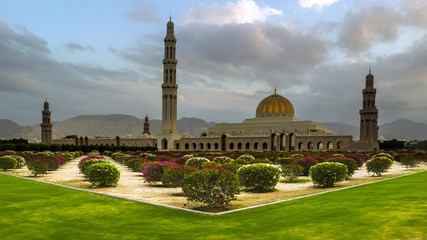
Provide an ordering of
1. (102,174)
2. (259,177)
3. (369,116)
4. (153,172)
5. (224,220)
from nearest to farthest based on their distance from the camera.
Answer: (224,220), (259,177), (102,174), (153,172), (369,116)

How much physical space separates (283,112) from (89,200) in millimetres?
84603

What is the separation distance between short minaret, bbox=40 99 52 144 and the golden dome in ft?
198

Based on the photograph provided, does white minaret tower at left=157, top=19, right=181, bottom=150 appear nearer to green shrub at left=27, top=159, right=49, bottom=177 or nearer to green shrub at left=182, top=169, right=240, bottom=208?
green shrub at left=27, top=159, right=49, bottom=177

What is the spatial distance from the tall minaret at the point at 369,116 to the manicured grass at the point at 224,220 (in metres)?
71.4

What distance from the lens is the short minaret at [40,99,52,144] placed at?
319 feet

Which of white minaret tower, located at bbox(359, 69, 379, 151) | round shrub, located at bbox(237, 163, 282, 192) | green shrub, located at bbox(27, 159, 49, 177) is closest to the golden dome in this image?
white minaret tower, located at bbox(359, 69, 379, 151)

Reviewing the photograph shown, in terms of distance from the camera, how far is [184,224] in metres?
8.36

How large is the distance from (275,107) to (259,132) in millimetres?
10197

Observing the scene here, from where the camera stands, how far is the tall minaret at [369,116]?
252 feet

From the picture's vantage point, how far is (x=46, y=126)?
9762 centimetres

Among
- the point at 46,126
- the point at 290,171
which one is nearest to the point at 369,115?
the point at 290,171

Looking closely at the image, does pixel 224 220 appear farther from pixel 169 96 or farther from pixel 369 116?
pixel 169 96

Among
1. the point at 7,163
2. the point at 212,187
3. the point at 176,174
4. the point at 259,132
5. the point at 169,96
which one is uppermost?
the point at 169,96

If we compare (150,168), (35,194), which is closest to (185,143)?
(150,168)
